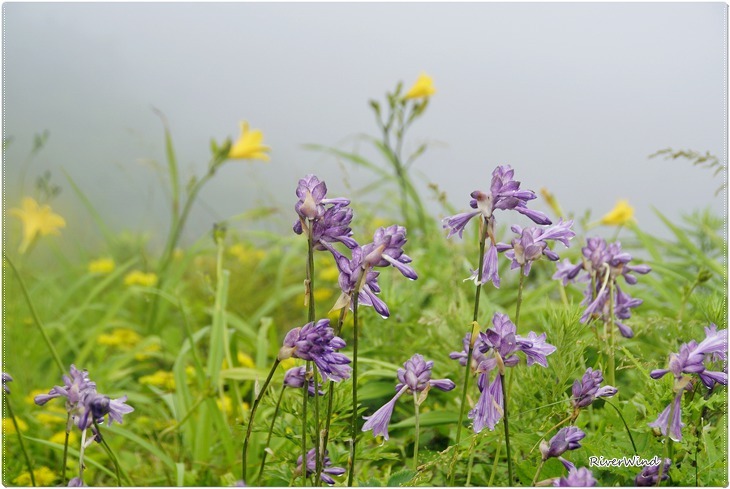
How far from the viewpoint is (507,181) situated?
3.85ft

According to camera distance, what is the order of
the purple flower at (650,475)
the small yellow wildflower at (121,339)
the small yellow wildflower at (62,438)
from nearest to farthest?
the purple flower at (650,475), the small yellow wildflower at (62,438), the small yellow wildflower at (121,339)

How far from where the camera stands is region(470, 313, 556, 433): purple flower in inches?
44.7

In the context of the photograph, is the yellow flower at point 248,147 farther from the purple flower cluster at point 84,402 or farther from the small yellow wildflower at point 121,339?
the purple flower cluster at point 84,402

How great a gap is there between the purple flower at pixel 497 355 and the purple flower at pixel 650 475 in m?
0.26

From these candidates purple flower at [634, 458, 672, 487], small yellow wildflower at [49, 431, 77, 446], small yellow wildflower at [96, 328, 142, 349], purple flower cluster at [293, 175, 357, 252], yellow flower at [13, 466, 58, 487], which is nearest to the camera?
purple flower cluster at [293, 175, 357, 252]

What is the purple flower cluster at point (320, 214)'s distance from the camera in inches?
43.9

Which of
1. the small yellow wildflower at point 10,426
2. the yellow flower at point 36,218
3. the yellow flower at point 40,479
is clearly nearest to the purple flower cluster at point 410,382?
the yellow flower at point 40,479

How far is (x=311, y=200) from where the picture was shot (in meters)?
1.11

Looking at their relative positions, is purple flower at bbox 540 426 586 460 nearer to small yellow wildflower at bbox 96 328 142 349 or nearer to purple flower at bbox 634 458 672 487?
purple flower at bbox 634 458 672 487

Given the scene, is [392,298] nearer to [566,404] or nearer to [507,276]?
[566,404]

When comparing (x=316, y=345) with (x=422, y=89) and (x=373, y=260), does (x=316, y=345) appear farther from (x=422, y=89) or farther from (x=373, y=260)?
(x=422, y=89)

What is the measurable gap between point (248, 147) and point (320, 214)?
2.26 meters

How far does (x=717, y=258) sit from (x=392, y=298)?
1.62 m

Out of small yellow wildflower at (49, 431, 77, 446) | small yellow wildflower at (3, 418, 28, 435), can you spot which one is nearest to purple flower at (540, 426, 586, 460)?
small yellow wildflower at (49, 431, 77, 446)
